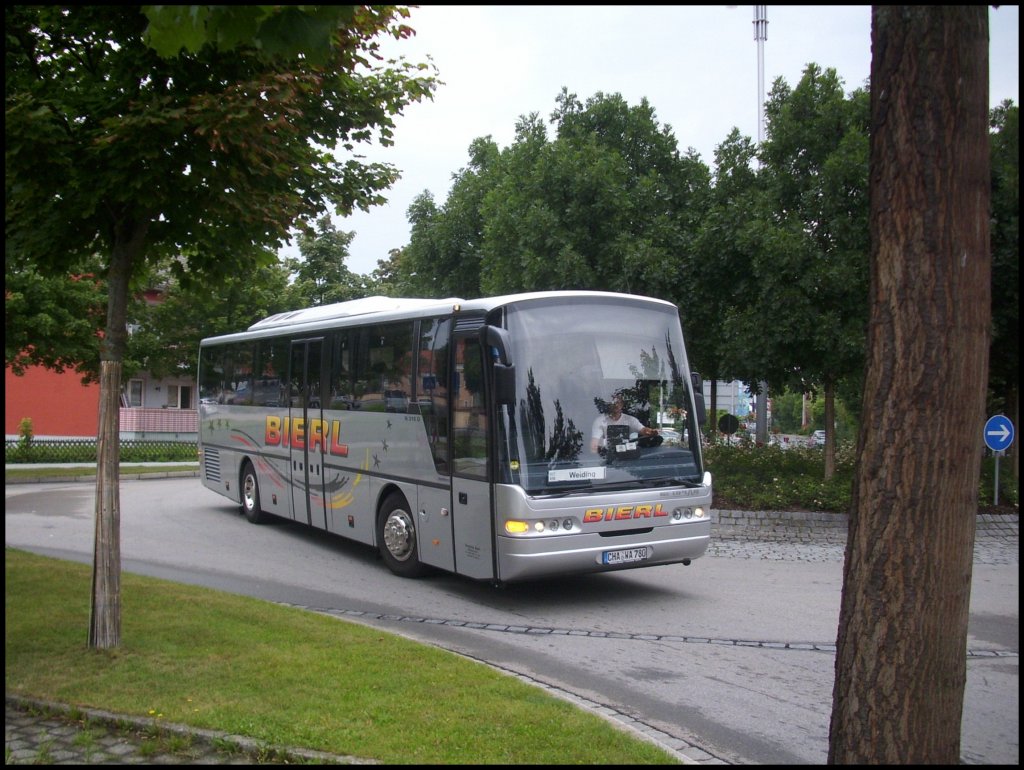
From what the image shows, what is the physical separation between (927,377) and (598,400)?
6.10 m

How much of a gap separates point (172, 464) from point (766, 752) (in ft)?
94.0

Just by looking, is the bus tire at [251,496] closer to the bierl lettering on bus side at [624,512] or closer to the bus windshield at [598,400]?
the bus windshield at [598,400]

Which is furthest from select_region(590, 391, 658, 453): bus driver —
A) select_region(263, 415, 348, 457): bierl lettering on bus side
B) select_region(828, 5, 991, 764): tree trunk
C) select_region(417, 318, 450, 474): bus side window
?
select_region(828, 5, 991, 764): tree trunk

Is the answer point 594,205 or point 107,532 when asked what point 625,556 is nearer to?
point 107,532

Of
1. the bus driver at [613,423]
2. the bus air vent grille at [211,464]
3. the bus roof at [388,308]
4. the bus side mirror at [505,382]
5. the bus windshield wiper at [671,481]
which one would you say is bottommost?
the bus air vent grille at [211,464]

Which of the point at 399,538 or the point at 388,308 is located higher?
the point at 388,308

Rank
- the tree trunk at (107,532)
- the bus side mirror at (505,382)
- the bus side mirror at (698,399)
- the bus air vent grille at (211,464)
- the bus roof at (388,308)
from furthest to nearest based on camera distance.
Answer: the bus air vent grille at (211,464) → the bus side mirror at (698,399) → the bus roof at (388,308) → the bus side mirror at (505,382) → the tree trunk at (107,532)

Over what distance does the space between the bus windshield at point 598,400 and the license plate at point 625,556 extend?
680mm

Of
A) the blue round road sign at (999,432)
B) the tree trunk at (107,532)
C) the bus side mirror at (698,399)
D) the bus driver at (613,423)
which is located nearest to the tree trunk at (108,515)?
the tree trunk at (107,532)

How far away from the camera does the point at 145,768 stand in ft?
15.2

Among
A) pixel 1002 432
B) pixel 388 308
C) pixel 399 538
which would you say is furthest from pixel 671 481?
pixel 1002 432

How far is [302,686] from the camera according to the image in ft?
19.3

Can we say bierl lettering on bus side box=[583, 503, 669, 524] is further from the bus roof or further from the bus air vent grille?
the bus air vent grille

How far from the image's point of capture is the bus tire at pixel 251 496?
15.8 metres
